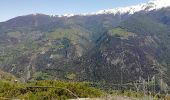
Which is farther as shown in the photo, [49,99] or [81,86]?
[81,86]

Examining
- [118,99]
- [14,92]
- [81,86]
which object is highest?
[118,99]

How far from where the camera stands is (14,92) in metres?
42.3

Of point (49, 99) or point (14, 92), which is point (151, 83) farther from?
point (14, 92)

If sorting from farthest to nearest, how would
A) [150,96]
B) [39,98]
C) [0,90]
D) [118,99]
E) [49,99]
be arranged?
[0,90]
[39,98]
[49,99]
[118,99]
[150,96]

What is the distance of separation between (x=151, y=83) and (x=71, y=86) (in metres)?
47.7

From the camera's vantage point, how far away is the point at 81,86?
199 feet

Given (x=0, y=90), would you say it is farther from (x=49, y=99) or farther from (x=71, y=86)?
(x=49, y=99)

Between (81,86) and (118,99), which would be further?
(81,86)

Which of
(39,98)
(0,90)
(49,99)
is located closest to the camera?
(49,99)

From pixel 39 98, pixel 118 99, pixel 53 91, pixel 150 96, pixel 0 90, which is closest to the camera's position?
pixel 150 96

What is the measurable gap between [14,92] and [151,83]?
32.6 metres

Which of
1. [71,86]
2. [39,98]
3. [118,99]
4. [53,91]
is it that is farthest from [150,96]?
[71,86]

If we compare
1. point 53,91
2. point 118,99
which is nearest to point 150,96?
point 118,99

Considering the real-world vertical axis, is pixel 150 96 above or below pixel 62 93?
above
